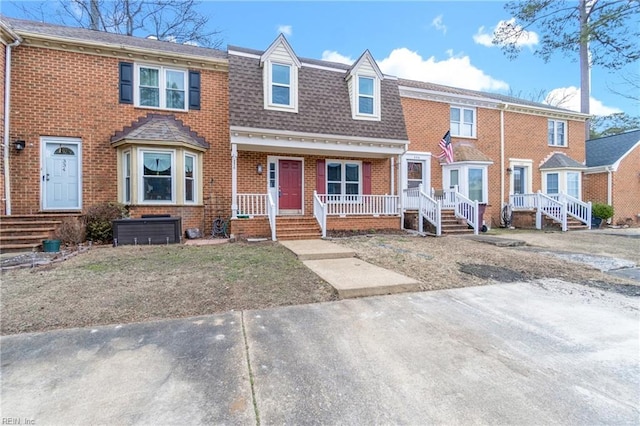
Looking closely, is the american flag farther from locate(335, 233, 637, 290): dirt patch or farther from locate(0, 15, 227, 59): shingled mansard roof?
locate(0, 15, 227, 59): shingled mansard roof

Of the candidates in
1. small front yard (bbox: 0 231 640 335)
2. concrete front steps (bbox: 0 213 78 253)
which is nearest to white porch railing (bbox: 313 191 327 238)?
small front yard (bbox: 0 231 640 335)

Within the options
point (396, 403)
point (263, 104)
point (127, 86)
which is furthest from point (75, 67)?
point (396, 403)

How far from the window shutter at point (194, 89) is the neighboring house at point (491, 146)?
27.3 ft

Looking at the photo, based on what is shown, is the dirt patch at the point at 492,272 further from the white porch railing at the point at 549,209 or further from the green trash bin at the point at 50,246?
the white porch railing at the point at 549,209

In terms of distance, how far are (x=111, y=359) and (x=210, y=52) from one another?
11910 mm

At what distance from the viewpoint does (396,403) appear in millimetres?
2111

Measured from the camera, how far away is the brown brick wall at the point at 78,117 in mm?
9133

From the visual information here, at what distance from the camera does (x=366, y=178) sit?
1287 cm

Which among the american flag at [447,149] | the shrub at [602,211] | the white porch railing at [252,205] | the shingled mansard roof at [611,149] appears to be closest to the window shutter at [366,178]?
the american flag at [447,149]

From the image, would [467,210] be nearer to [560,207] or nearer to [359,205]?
[359,205]

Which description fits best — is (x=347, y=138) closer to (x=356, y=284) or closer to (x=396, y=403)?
(x=356, y=284)

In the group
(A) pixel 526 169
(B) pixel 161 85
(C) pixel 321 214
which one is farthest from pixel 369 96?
(A) pixel 526 169

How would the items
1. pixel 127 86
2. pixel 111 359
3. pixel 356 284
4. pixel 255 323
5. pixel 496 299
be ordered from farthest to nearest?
pixel 127 86
pixel 356 284
pixel 496 299
pixel 255 323
pixel 111 359

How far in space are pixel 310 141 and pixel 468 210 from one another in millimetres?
6860
